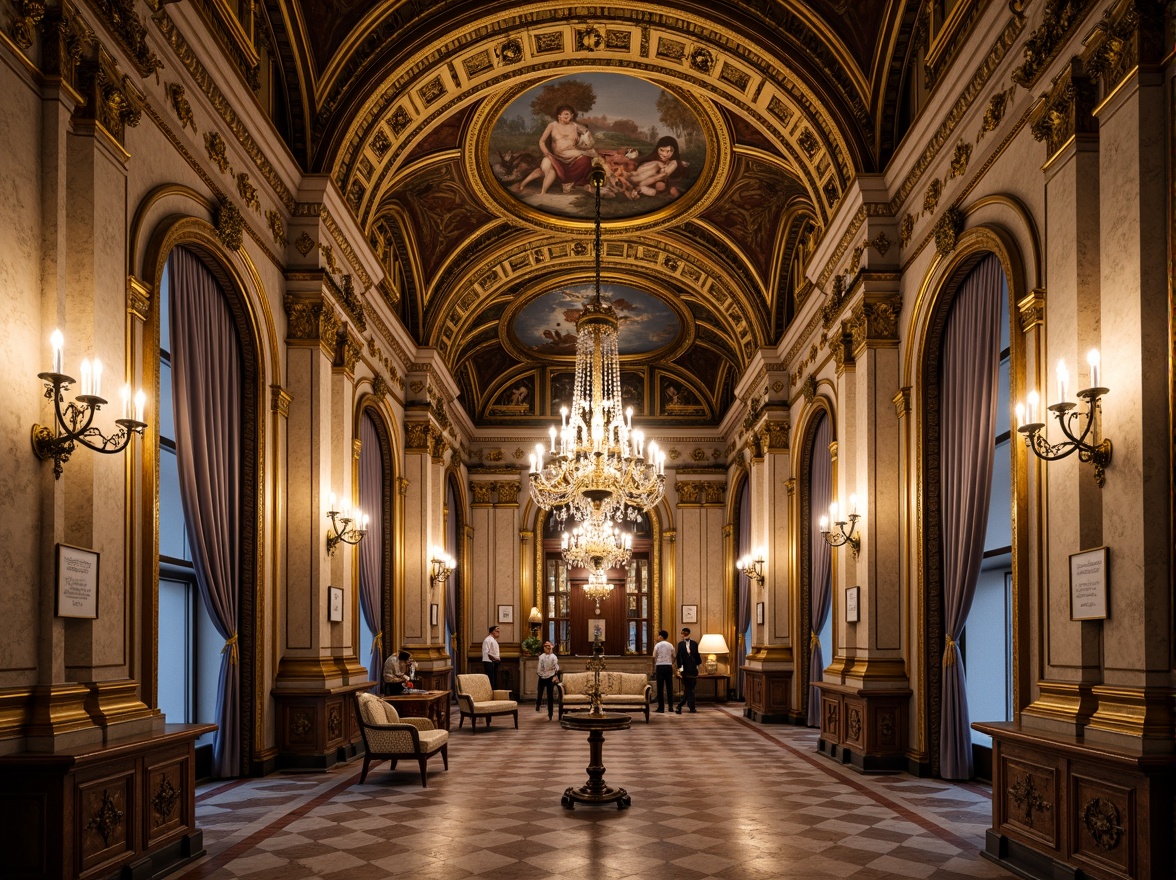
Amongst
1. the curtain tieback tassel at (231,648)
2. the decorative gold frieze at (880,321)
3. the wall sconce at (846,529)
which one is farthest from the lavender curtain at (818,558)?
the curtain tieback tassel at (231,648)

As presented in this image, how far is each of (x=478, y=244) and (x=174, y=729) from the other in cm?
1272

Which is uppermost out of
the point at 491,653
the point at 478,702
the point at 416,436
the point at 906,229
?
the point at 906,229

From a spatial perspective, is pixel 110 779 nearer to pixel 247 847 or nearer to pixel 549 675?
pixel 247 847

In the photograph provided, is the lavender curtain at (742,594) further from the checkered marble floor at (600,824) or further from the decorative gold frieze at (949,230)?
the decorative gold frieze at (949,230)

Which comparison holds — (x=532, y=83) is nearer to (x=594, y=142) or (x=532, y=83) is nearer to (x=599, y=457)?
(x=594, y=142)

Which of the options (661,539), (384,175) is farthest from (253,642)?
(661,539)

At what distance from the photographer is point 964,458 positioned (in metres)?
9.70

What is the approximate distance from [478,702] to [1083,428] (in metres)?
11.7

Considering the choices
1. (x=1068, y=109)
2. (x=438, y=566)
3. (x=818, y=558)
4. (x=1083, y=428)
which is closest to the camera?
(x=1083, y=428)

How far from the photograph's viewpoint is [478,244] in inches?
735

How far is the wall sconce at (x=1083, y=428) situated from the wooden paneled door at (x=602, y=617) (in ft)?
63.3

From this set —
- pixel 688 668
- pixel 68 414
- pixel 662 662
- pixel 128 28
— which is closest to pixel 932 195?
pixel 128 28

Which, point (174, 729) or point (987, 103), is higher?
point (987, 103)

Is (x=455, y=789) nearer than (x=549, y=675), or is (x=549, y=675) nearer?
(x=455, y=789)
